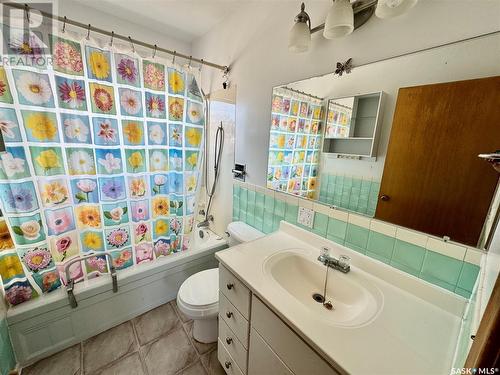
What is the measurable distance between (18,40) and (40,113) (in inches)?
14.1

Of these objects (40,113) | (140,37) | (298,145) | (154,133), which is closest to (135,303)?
(154,133)

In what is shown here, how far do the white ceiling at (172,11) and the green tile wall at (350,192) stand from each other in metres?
1.51

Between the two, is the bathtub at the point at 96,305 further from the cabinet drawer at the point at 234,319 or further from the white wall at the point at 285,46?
the white wall at the point at 285,46

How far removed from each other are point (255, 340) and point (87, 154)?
1448mm

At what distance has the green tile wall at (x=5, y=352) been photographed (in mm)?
1080

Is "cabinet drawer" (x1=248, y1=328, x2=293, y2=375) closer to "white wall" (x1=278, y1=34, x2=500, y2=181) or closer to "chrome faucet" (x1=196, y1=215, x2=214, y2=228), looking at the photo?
"white wall" (x1=278, y1=34, x2=500, y2=181)

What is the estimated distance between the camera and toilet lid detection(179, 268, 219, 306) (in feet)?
4.32

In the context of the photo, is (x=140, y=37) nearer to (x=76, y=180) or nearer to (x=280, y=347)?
(x=76, y=180)

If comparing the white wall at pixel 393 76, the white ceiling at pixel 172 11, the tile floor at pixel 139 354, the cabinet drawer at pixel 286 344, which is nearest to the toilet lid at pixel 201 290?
the tile floor at pixel 139 354

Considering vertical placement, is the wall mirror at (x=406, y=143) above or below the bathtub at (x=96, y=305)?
above

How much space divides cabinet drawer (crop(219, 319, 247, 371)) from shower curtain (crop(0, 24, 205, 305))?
0.89 m

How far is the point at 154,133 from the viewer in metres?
1.49

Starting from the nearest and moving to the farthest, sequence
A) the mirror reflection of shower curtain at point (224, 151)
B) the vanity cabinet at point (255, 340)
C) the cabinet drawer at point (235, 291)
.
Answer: the vanity cabinet at point (255, 340) < the cabinet drawer at point (235, 291) < the mirror reflection of shower curtain at point (224, 151)

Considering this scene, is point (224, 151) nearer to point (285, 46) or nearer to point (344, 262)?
point (285, 46)
